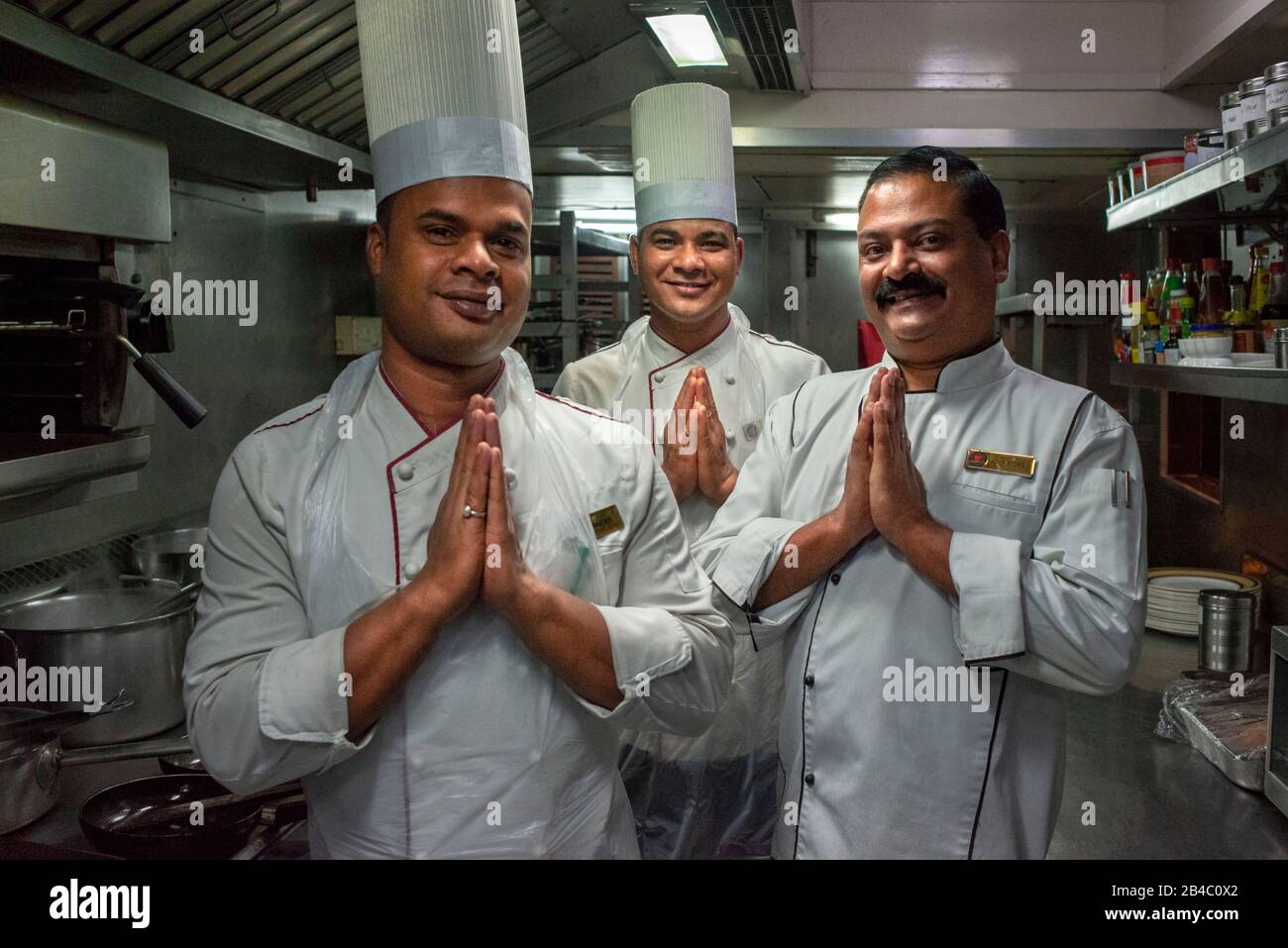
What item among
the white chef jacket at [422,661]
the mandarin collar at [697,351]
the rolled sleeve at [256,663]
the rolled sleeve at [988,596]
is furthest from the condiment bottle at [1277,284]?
the rolled sleeve at [256,663]

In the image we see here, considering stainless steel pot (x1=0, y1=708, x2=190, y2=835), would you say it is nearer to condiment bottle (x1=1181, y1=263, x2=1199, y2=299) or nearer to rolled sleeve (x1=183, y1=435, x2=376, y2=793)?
rolled sleeve (x1=183, y1=435, x2=376, y2=793)

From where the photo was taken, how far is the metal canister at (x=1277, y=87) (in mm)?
1732

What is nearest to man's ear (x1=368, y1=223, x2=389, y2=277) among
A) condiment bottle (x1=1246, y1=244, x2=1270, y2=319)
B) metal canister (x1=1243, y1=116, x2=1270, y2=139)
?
metal canister (x1=1243, y1=116, x2=1270, y2=139)

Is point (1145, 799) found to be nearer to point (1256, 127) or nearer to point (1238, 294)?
point (1256, 127)

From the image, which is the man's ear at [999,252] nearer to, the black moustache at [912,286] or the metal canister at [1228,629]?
the black moustache at [912,286]

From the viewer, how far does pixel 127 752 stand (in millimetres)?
1630

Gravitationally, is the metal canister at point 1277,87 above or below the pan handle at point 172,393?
above

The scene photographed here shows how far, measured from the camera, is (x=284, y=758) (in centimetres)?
106

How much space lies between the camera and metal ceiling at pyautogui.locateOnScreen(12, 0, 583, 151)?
1711mm

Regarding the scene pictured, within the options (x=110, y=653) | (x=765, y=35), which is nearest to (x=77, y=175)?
(x=110, y=653)

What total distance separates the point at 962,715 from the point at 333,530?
2.65ft

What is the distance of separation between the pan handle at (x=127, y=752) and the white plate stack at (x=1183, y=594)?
226cm

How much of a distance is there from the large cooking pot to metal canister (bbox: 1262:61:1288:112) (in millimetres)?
2119

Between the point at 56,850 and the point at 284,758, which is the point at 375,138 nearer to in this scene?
the point at 284,758
